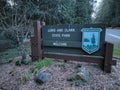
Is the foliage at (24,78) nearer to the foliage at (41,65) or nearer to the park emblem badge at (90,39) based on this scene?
the foliage at (41,65)

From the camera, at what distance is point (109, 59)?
12.2ft

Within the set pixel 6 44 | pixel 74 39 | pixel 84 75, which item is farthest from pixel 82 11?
pixel 84 75

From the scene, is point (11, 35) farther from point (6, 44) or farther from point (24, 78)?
point (24, 78)

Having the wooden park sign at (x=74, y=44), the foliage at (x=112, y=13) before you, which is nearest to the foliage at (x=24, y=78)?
the wooden park sign at (x=74, y=44)

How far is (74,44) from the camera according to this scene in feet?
13.6

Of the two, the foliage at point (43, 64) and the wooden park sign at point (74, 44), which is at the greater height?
the wooden park sign at point (74, 44)

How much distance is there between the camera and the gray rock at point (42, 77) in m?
3.49

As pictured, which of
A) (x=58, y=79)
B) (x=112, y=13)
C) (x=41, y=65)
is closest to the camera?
(x=58, y=79)

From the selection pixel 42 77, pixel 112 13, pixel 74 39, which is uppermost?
pixel 112 13

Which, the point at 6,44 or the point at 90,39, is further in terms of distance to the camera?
the point at 6,44

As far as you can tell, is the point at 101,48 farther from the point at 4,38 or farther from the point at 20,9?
the point at 4,38

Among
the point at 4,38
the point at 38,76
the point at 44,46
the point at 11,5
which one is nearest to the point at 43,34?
the point at 44,46

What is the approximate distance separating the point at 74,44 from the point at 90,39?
1.55 ft

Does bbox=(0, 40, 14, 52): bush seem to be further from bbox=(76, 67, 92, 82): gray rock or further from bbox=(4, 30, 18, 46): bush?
bbox=(76, 67, 92, 82): gray rock
